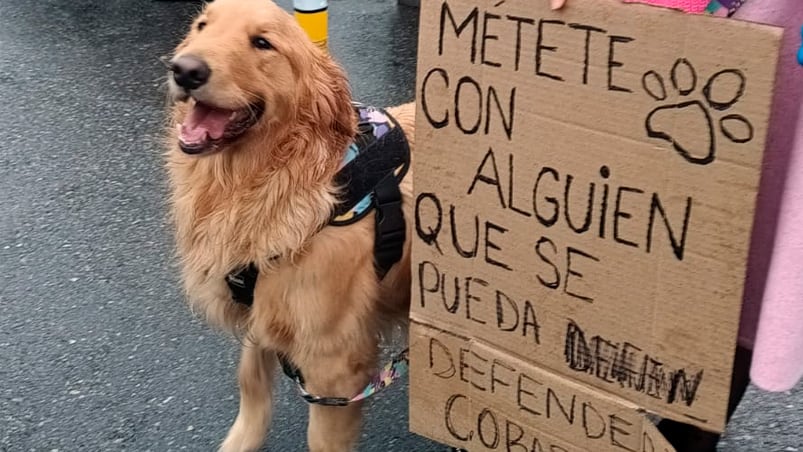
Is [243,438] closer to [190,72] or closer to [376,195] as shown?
[376,195]

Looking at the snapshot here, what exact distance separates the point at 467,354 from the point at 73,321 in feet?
5.48

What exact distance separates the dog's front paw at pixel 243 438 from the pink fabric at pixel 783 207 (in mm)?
1403

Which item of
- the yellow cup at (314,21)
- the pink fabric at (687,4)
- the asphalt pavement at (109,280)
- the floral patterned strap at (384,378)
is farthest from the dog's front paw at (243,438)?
the yellow cup at (314,21)

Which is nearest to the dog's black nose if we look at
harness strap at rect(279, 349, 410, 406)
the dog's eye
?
the dog's eye

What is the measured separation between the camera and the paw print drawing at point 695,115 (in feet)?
4.32

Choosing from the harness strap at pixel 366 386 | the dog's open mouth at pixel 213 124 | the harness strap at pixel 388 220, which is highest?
the dog's open mouth at pixel 213 124

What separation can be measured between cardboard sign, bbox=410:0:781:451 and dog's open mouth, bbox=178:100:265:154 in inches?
17.2

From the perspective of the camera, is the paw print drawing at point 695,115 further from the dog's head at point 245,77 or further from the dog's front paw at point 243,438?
the dog's front paw at point 243,438

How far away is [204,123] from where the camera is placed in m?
1.94

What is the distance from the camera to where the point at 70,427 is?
2551 millimetres

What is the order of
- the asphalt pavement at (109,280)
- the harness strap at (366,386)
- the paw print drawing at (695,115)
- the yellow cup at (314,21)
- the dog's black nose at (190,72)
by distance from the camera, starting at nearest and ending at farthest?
the paw print drawing at (695,115) → the dog's black nose at (190,72) → the harness strap at (366,386) → the asphalt pavement at (109,280) → the yellow cup at (314,21)

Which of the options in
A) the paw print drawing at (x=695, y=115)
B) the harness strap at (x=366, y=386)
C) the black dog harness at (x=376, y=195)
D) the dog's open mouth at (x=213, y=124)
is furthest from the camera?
the harness strap at (x=366, y=386)

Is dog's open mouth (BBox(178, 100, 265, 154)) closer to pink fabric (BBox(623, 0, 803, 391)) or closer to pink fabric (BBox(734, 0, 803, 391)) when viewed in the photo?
pink fabric (BBox(623, 0, 803, 391))

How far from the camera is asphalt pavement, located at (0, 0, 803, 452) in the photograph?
2578 mm
